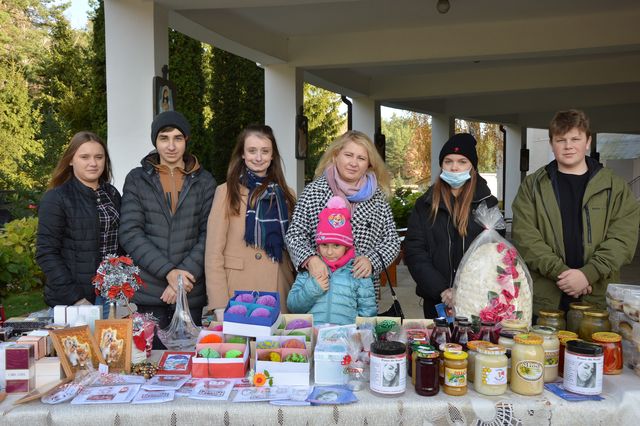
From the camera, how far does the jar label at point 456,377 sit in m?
1.67

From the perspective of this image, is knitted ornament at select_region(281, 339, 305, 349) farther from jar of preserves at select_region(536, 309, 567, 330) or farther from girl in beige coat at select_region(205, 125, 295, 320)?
jar of preserves at select_region(536, 309, 567, 330)

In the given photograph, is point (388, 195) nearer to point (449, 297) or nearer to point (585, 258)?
point (449, 297)

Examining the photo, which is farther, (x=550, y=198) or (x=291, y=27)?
(x=291, y=27)

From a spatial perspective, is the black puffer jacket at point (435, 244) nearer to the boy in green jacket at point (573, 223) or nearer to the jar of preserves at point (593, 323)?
the boy in green jacket at point (573, 223)

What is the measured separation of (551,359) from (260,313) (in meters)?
1.02

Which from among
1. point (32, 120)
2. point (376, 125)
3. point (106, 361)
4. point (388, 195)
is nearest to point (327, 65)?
point (376, 125)

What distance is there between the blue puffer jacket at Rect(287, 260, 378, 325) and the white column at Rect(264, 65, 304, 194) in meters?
5.49

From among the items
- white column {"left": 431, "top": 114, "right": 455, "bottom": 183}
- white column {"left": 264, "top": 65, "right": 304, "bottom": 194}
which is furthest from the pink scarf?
white column {"left": 431, "top": 114, "right": 455, "bottom": 183}

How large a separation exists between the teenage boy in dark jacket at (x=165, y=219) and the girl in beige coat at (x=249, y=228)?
0.09m

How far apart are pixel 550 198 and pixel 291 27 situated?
529 centimetres

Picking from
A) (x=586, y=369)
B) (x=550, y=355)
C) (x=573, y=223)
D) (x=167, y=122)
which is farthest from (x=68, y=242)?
(x=573, y=223)

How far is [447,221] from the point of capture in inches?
101

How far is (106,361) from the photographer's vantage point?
190 centimetres

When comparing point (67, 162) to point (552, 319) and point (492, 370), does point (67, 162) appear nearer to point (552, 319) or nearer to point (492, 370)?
point (492, 370)
